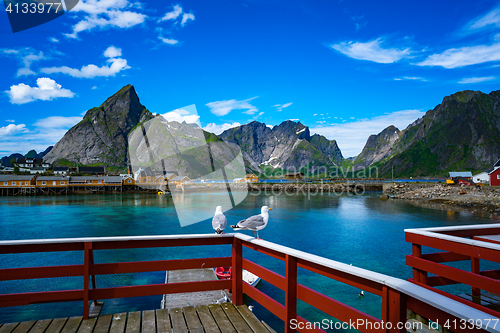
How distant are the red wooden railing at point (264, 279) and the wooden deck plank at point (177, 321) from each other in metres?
0.30

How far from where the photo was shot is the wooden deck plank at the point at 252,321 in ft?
12.1

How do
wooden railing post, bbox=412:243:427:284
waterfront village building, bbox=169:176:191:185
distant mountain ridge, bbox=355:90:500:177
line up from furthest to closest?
distant mountain ridge, bbox=355:90:500:177, waterfront village building, bbox=169:176:191:185, wooden railing post, bbox=412:243:427:284

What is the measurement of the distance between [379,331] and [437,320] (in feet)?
1.96

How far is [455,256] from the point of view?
5020mm

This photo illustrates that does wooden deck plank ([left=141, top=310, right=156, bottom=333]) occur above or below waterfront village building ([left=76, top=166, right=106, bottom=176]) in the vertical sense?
below

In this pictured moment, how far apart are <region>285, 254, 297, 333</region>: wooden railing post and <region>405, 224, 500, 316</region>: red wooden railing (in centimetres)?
173

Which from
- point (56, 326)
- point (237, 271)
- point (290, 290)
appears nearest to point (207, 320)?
point (237, 271)

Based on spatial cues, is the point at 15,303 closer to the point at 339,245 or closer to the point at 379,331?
the point at 379,331

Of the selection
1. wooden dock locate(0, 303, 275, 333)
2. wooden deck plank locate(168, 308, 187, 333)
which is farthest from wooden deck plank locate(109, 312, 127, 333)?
wooden deck plank locate(168, 308, 187, 333)

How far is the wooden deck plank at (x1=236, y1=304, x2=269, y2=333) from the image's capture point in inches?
145

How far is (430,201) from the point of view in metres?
49.6

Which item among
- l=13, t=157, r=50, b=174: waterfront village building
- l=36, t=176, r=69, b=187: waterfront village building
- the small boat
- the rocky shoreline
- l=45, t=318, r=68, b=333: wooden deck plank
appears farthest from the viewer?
l=13, t=157, r=50, b=174: waterfront village building

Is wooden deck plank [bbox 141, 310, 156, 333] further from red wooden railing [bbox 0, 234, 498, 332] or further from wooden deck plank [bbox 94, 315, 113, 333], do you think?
wooden deck plank [bbox 94, 315, 113, 333]

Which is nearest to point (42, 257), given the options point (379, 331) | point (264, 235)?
point (264, 235)
